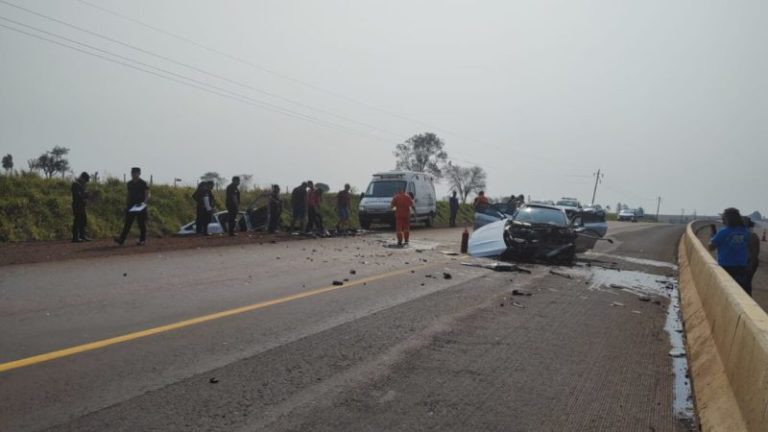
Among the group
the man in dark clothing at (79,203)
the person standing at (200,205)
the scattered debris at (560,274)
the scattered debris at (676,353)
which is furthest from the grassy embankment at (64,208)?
the scattered debris at (676,353)

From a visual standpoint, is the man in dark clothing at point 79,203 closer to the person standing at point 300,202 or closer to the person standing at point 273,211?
the person standing at point 273,211

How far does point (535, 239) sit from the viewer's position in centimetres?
1455

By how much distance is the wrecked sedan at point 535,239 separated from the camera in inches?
575

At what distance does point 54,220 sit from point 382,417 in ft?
58.6

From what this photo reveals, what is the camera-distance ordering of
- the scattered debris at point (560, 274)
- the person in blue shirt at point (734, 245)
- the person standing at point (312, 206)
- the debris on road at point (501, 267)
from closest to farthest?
1. the person in blue shirt at point (734, 245)
2. the scattered debris at point (560, 274)
3. the debris on road at point (501, 267)
4. the person standing at point (312, 206)

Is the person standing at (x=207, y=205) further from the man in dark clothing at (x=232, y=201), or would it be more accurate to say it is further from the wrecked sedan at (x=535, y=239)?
the wrecked sedan at (x=535, y=239)

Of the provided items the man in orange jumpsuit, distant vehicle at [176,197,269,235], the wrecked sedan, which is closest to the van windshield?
distant vehicle at [176,197,269,235]

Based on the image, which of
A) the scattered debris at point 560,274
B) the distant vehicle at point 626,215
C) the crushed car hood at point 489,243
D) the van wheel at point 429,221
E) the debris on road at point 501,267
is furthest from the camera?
the distant vehicle at point 626,215

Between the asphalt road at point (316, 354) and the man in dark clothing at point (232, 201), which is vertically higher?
the man in dark clothing at point (232, 201)

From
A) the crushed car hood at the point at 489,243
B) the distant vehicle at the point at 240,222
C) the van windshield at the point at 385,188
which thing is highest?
the van windshield at the point at 385,188

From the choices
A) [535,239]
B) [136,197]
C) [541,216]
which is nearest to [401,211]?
[541,216]

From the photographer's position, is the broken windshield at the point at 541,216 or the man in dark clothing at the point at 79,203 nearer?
the man in dark clothing at the point at 79,203

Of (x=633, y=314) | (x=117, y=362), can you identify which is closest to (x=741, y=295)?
(x=633, y=314)

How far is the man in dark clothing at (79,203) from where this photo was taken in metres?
14.8
